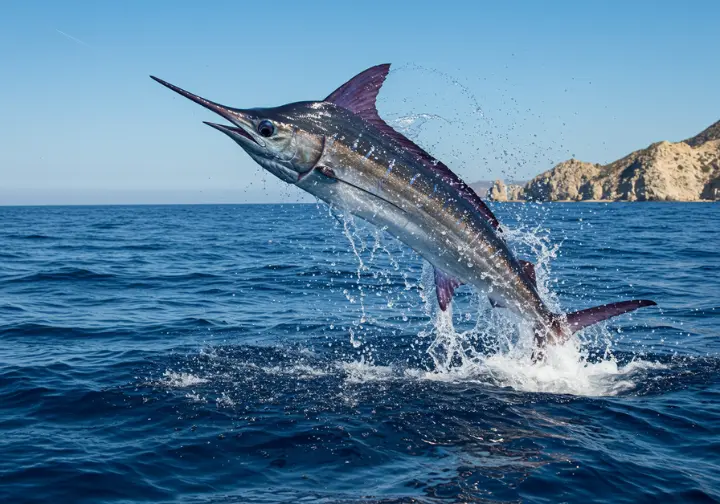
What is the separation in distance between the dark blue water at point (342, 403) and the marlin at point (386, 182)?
3.13ft

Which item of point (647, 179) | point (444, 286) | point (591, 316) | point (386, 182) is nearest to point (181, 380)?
point (444, 286)

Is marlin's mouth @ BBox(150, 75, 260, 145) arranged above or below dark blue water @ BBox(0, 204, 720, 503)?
above

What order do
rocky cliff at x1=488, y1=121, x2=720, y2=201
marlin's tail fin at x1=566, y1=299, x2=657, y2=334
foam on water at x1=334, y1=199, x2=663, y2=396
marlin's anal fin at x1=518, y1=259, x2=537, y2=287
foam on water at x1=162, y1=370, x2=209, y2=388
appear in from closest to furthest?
1. marlin's tail fin at x1=566, y1=299, x2=657, y2=334
2. marlin's anal fin at x1=518, y1=259, x2=537, y2=287
3. foam on water at x1=334, y1=199, x2=663, y2=396
4. foam on water at x1=162, y1=370, x2=209, y2=388
5. rocky cliff at x1=488, y1=121, x2=720, y2=201

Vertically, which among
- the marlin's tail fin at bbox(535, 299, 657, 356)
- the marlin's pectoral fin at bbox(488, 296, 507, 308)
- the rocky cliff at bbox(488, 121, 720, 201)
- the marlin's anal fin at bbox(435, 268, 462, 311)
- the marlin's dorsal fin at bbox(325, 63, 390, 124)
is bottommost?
the marlin's tail fin at bbox(535, 299, 657, 356)

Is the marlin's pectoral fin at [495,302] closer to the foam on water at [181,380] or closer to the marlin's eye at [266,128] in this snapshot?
the marlin's eye at [266,128]

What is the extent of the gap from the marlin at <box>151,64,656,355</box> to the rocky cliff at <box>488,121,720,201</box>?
107 meters

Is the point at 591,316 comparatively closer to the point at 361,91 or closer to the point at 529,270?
the point at 529,270

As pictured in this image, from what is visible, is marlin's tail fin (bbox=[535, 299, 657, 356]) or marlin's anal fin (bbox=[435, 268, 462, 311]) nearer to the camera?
marlin's anal fin (bbox=[435, 268, 462, 311])

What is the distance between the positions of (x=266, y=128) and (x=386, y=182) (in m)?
1.29

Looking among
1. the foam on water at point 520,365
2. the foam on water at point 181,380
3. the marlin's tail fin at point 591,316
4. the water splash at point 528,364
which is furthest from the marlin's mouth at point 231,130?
the marlin's tail fin at point 591,316

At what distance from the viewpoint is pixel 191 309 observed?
14.1 meters

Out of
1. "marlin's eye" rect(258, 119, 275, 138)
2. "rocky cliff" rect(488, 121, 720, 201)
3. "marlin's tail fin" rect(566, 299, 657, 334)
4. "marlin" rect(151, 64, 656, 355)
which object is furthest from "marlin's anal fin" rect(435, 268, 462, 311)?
"rocky cliff" rect(488, 121, 720, 201)

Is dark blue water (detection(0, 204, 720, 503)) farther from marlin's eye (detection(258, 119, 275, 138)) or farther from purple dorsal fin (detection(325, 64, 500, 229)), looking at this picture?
marlin's eye (detection(258, 119, 275, 138))

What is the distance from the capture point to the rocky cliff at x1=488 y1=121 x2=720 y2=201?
12188 cm
